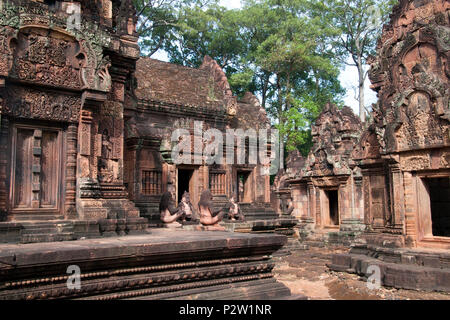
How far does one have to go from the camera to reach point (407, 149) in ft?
29.8

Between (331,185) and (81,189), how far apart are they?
1384 cm

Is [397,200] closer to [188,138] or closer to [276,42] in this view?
[188,138]

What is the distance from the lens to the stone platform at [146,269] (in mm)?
3574

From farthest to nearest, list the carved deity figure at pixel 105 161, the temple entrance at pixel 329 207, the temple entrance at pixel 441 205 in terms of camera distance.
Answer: the temple entrance at pixel 329 207 → the temple entrance at pixel 441 205 → the carved deity figure at pixel 105 161

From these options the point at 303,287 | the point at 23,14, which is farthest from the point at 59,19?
the point at 303,287

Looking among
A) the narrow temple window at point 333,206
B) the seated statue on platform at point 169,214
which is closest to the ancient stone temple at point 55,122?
the seated statue on platform at point 169,214

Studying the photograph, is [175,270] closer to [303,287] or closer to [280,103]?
[303,287]

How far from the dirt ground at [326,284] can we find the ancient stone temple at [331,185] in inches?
192

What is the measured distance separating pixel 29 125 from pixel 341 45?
98.5 feet

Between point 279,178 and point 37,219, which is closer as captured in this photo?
point 37,219

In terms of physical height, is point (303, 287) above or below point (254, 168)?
below

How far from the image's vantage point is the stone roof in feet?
52.6

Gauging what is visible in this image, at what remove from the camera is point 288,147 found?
2684 cm

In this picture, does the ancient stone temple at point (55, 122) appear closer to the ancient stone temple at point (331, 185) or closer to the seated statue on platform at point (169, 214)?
the seated statue on platform at point (169, 214)
